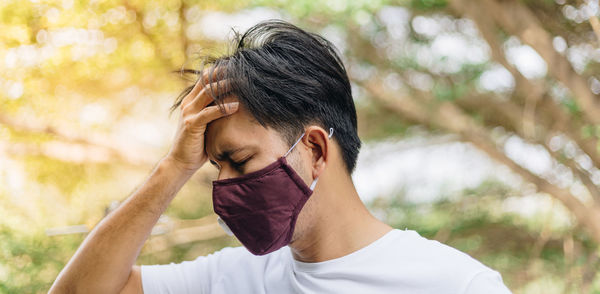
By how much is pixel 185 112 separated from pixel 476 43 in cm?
321

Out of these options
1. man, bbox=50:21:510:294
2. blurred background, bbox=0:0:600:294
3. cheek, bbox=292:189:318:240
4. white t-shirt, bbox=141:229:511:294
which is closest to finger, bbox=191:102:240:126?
man, bbox=50:21:510:294

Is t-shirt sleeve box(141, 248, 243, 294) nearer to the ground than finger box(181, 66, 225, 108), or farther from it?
nearer to the ground

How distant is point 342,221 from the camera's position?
4.38 ft

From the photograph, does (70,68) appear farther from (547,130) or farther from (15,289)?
(547,130)

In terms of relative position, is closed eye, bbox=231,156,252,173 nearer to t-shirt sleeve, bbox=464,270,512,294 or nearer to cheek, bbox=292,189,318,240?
cheek, bbox=292,189,318,240

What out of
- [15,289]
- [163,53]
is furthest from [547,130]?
[15,289]

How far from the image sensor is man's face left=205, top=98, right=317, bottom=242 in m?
1.27

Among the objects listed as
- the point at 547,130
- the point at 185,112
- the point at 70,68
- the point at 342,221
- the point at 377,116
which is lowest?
the point at 377,116

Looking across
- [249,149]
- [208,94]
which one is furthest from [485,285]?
[208,94]

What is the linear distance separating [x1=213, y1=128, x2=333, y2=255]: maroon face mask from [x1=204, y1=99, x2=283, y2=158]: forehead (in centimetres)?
5

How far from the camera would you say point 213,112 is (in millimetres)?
1251

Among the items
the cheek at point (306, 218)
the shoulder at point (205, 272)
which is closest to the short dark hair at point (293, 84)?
the cheek at point (306, 218)

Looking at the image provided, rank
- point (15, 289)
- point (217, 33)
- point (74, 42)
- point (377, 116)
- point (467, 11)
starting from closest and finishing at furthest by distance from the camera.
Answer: point (15, 289) → point (467, 11) → point (74, 42) → point (217, 33) → point (377, 116)

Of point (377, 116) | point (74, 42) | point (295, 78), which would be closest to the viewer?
point (295, 78)
